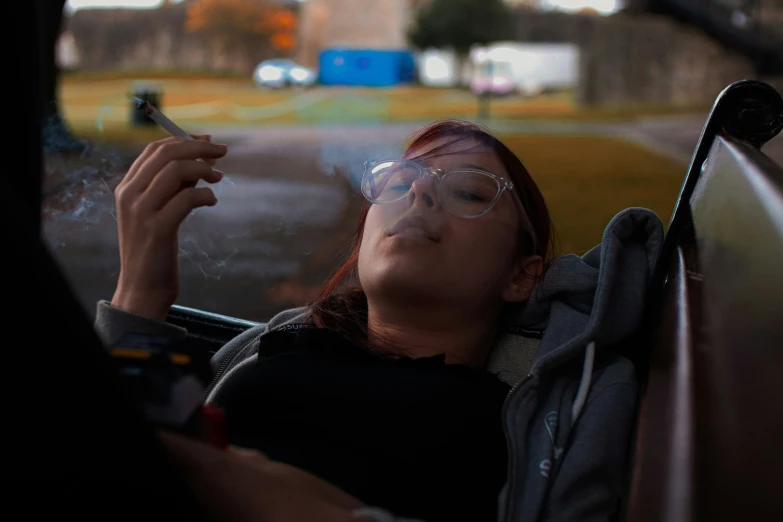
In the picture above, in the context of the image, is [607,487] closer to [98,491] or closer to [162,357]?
[162,357]

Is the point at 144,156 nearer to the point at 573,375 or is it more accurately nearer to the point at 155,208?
the point at 155,208

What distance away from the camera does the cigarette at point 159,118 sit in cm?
117

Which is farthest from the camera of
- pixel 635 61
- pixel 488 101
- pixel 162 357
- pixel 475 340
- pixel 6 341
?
pixel 635 61

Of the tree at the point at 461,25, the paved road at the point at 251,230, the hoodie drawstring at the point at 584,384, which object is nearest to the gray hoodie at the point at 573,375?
the hoodie drawstring at the point at 584,384

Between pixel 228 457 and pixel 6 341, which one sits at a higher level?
pixel 6 341

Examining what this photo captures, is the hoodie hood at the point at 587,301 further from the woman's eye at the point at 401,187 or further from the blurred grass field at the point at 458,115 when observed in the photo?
the blurred grass field at the point at 458,115

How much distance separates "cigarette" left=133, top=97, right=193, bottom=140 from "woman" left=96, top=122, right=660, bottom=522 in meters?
0.03

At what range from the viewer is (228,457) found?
0.73m

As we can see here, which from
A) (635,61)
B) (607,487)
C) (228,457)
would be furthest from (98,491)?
(635,61)

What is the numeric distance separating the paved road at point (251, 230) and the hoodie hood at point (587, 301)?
1.30 ft

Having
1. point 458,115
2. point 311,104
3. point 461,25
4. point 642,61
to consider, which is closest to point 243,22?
point 458,115

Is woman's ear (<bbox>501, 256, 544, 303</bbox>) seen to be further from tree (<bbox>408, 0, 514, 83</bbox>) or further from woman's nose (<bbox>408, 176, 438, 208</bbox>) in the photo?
tree (<bbox>408, 0, 514, 83</bbox>)

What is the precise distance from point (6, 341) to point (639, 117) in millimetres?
12778

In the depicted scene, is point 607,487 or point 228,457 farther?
point 607,487
